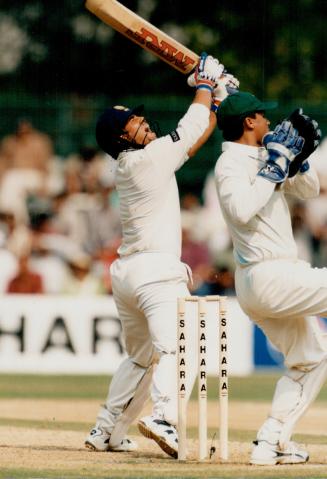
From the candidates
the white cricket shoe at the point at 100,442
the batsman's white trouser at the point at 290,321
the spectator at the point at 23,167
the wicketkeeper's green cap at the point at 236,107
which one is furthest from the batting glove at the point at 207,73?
the spectator at the point at 23,167

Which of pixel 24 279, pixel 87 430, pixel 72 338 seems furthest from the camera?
pixel 24 279

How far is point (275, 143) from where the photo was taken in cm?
717

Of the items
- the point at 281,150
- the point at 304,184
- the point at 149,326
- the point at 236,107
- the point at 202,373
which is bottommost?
the point at 202,373

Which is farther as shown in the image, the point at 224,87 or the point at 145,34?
the point at 145,34

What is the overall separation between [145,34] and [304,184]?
1517 mm

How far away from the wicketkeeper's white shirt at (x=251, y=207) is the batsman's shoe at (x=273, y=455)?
3.03ft

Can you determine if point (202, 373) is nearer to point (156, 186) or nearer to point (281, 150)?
point (156, 186)

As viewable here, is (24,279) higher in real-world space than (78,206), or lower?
lower

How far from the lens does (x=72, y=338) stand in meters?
13.7

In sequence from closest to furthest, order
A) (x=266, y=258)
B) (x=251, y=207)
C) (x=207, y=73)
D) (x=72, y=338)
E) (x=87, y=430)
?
(x=251, y=207) → (x=266, y=258) → (x=207, y=73) → (x=87, y=430) → (x=72, y=338)

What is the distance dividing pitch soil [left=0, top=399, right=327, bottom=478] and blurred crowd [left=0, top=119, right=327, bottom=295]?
328 cm

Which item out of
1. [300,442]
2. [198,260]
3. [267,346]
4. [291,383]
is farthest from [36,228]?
[291,383]

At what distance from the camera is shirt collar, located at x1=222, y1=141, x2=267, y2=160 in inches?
289

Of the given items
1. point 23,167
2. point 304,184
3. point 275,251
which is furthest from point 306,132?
point 23,167
